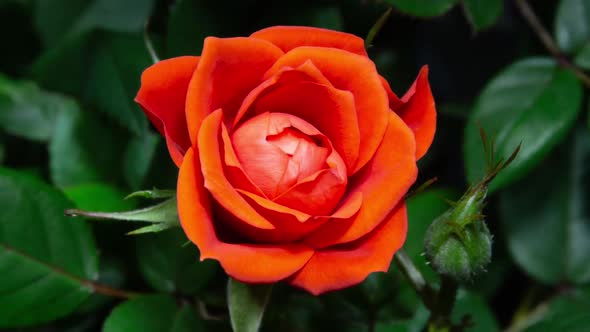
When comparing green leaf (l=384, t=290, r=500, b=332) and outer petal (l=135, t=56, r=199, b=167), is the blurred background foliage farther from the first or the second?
outer petal (l=135, t=56, r=199, b=167)

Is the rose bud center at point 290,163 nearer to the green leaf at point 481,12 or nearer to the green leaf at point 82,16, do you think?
the green leaf at point 481,12

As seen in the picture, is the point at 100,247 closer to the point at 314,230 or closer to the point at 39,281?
the point at 39,281

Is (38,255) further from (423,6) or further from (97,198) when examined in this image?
(423,6)

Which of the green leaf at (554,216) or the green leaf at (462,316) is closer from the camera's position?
the green leaf at (462,316)

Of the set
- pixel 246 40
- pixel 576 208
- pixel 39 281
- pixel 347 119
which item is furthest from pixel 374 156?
pixel 576 208

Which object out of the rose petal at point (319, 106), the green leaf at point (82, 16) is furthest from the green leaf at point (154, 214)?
the green leaf at point (82, 16)
